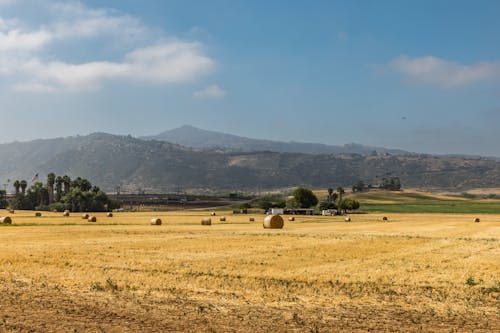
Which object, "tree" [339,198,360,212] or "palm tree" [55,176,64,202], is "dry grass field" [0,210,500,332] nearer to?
"tree" [339,198,360,212]

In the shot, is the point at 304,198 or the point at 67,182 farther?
the point at 67,182

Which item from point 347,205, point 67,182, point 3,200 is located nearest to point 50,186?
point 67,182

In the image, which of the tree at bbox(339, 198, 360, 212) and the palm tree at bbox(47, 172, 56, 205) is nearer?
the tree at bbox(339, 198, 360, 212)

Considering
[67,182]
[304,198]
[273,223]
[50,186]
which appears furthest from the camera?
[67,182]

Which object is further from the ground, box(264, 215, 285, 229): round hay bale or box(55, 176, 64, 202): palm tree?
box(55, 176, 64, 202): palm tree

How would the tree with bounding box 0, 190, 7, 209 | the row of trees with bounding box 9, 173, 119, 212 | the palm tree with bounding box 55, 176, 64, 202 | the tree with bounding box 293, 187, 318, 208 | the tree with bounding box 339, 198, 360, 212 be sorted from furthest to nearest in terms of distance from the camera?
the palm tree with bounding box 55, 176, 64, 202 < the tree with bounding box 0, 190, 7, 209 < the tree with bounding box 293, 187, 318, 208 < the tree with bounding box 339, 198, 360, 212 < the row of trees with bounding box 9, 173, 119, 212

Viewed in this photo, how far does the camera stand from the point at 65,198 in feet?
506

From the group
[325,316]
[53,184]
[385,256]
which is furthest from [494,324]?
[53,184]

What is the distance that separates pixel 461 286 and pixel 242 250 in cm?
1498

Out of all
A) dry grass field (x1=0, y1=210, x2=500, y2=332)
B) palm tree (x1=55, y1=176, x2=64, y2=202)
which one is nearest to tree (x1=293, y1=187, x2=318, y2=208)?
palm tree (x1=55, y1=176, x2=64, y2=202)

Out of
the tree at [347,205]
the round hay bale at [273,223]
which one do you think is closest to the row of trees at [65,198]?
the tree at [347,205]

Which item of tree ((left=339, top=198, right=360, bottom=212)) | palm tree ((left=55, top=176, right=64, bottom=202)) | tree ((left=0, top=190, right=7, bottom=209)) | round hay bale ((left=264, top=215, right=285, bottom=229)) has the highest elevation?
palm tree ((left=55, top=176, right=64, bottom=202))

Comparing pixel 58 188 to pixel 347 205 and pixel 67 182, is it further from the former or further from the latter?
pixel 347 205

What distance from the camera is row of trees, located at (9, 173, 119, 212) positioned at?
15188 cm
